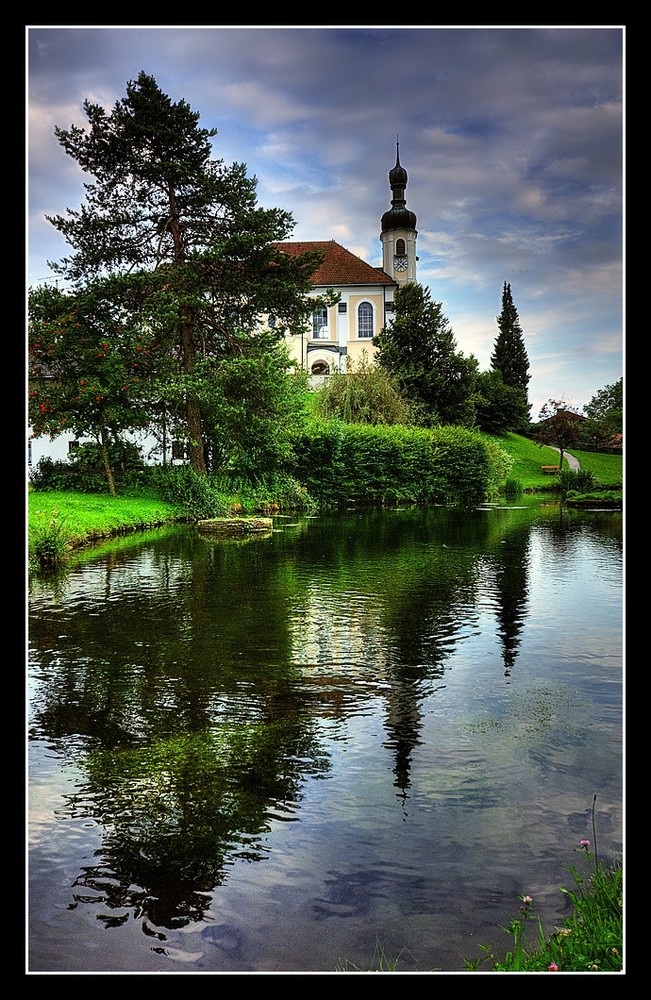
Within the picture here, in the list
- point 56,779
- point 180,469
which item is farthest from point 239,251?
point 56,779

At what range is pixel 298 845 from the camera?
12.9 ft

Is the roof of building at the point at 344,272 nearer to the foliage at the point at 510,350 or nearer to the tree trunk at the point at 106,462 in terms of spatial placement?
the foliage at the point at 510,350

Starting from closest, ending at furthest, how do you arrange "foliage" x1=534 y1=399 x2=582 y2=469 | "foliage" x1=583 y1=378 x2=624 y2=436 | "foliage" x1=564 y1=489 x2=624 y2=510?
"foliage" x1=583 y1=378 x2=624 y2=436 < "foliage" x1=564 y1=489 x2=624 y2=510 < "foliage" x1=534 y1=399 x2=582 y2=469

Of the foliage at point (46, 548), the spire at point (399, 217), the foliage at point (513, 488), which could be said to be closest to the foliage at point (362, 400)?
the foliage at point (513, 488)

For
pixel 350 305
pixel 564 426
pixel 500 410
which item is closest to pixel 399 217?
pixel 350 305

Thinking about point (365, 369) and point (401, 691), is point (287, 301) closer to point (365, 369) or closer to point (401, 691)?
point (365, 369)

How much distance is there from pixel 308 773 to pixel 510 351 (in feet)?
210

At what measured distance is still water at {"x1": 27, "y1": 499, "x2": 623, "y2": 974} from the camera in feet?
10.8

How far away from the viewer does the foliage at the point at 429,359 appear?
38.0 meters

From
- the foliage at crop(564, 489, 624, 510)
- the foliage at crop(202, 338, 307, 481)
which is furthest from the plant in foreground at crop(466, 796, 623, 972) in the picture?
the foliage at crop(564, 489, 624, 510)

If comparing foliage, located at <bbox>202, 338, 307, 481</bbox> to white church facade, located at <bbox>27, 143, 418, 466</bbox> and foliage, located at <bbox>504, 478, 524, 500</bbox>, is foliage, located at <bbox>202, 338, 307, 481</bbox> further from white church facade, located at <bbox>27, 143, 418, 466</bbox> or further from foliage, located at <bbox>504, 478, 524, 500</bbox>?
white church facade, located at <bbox>27, 143, 418, 466</bbox>

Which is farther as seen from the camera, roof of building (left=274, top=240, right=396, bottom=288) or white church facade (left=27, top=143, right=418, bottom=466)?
roof of building (left=274, top=240, right=396, bottom=288)
